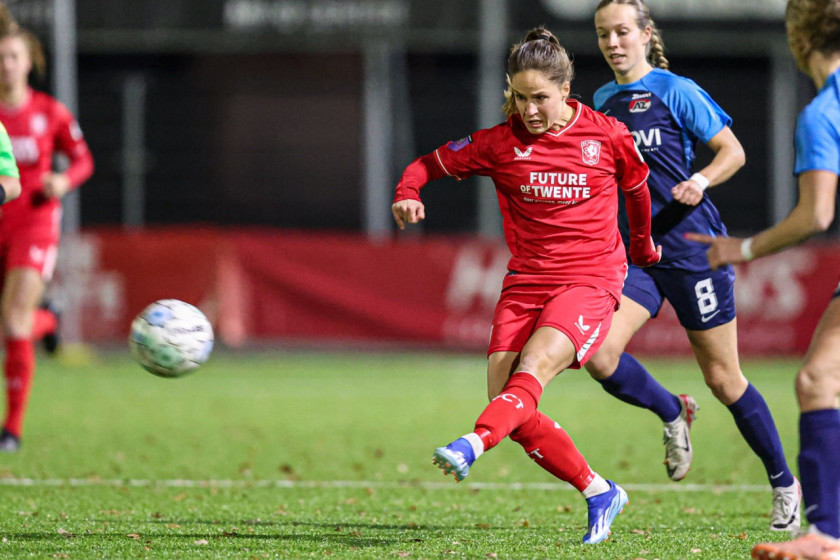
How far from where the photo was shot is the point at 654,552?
470 centimetres

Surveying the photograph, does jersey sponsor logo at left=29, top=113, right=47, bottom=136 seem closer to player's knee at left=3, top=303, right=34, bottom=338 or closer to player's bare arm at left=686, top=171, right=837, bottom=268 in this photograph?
player's knee at left=3, top=303, right=34, bottom=338

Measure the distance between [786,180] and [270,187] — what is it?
8778 millimetres

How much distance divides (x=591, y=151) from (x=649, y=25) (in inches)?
37.5

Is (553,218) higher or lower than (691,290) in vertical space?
higher

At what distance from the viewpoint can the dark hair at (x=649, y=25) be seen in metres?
5.53

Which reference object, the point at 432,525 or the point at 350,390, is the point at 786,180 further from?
the point at 432,525

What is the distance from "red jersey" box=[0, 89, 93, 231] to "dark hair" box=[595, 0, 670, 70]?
4.28 meters

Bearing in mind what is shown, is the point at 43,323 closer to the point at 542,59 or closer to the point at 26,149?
the point at 26,149

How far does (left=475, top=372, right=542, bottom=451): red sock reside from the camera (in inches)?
177

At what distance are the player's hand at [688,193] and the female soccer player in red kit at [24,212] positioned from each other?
4441 millimetres

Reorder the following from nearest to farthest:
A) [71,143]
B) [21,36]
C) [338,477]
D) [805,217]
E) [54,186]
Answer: [805,217] < [338,477] < [54,186] < [21,36] < [71,143]

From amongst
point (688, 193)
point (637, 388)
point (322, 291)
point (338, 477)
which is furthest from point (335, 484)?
point (322, 291)

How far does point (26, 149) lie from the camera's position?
8.36 m

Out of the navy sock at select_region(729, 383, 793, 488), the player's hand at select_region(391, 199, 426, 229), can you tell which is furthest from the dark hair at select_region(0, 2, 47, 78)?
the navy sock at select_region(729, 383, 793, 488)
